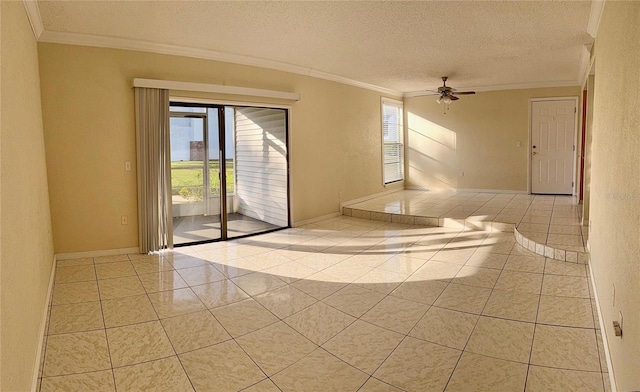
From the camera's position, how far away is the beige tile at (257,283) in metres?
3.67

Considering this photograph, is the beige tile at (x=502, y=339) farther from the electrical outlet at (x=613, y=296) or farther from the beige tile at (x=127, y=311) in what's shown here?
the beige tile at (x=127, y=311)

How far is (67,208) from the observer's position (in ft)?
14.9

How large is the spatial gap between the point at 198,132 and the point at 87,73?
1401mm

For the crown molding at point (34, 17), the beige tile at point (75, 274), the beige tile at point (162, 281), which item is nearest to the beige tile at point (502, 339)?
the beige tile at point (162, 281)

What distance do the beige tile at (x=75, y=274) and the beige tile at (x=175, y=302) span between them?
977 mm

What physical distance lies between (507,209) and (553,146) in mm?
2669

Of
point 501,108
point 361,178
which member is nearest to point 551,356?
point 361,178

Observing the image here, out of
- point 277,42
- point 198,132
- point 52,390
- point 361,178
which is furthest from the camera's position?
point 361,178

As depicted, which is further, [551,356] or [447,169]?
[447,169]

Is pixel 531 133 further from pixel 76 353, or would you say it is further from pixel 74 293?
pixel 76 353

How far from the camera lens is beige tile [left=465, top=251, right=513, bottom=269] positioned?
4207 millimetres

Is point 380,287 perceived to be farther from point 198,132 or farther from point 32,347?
point 198,132

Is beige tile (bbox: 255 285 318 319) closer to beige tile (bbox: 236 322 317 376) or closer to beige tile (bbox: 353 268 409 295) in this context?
beige tile (bbox: 236 322 317 376)

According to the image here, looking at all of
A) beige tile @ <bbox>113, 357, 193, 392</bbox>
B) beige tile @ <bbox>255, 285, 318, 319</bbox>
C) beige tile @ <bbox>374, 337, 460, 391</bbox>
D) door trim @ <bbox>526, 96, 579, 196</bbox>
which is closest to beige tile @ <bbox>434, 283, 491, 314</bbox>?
beige tile @ <bbox>374, 337, 460, 391</bbox>
